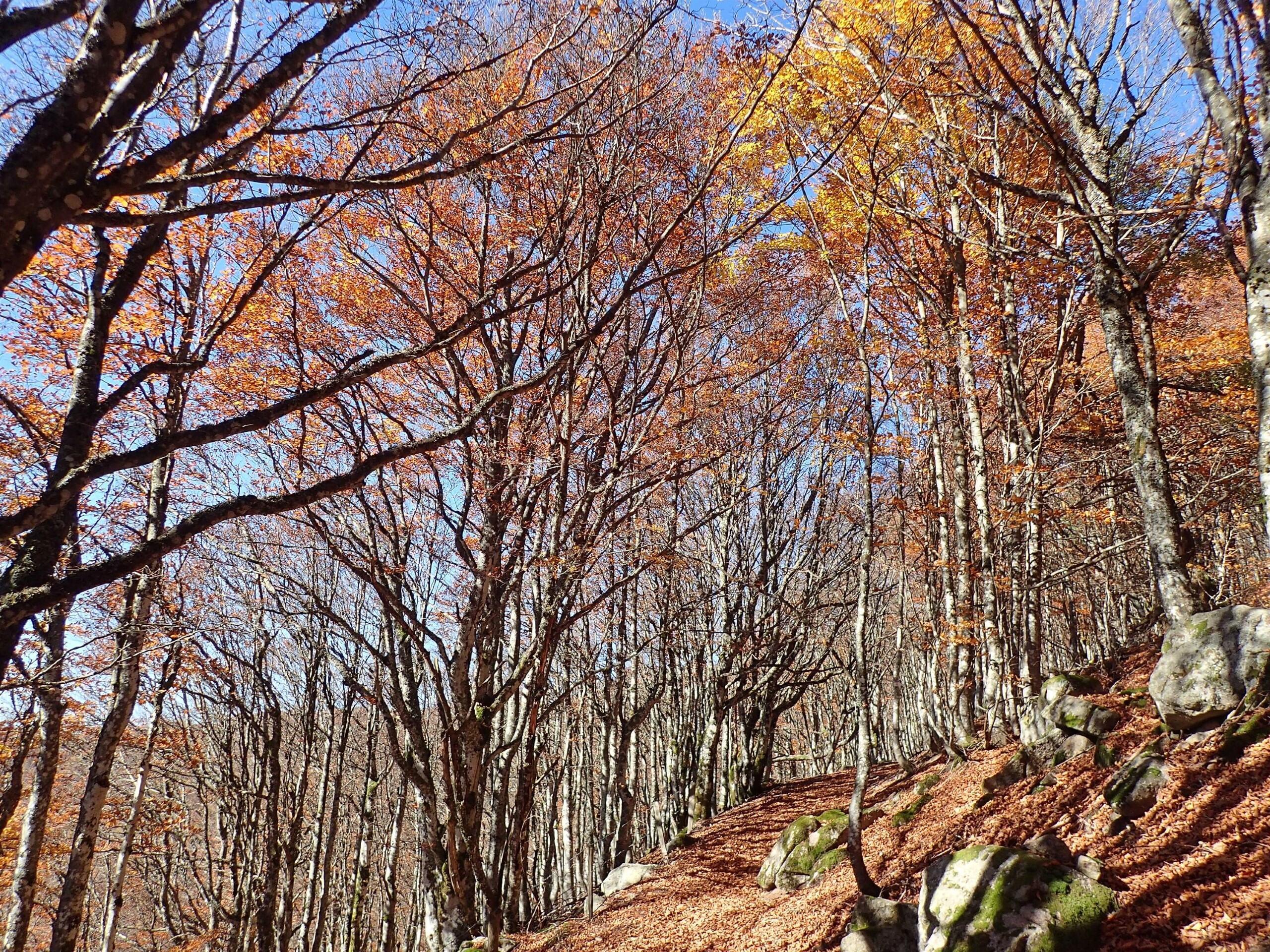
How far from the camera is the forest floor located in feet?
11.6

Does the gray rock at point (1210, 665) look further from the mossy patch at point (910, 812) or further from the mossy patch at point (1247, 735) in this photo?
the mossy patch at point (910, 812)

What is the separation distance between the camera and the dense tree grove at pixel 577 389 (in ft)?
11.7

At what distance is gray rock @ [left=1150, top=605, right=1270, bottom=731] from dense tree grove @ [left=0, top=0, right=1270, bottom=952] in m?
0.60

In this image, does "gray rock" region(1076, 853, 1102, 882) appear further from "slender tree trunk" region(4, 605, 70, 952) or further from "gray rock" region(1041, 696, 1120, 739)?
"slender tree trunk" region(4, 605, 70, 952)

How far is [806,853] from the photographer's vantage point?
780cm

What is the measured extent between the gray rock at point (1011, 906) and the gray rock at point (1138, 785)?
1.21 meters

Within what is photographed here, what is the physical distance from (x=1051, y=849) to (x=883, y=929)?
56.8 inches

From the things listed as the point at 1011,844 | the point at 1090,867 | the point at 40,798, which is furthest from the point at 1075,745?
the point at 40,798

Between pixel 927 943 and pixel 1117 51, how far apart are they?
301 inches

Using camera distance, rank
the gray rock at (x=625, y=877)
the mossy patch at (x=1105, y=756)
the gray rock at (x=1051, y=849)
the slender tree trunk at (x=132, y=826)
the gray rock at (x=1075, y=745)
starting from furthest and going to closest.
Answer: the gray rock at (x=625, y=877)
the slender tree trunk at (x=132, y=826)
the gray rock at (x=1075, y=745)
the mossy patch at (x=1105, y=756)
the gray rock at (x=1051, y=849)

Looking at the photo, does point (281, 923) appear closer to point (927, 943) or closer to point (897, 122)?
point (927, 943)

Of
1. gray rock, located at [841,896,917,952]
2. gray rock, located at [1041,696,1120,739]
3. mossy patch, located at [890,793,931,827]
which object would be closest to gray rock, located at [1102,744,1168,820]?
gray rock, located at [1041,696,1120,739]

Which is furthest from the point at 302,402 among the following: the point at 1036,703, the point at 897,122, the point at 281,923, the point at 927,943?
the point at 281,923

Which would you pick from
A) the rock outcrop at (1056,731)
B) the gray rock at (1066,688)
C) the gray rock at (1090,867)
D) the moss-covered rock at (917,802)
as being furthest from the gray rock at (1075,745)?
the gray rock at (1090,867)
